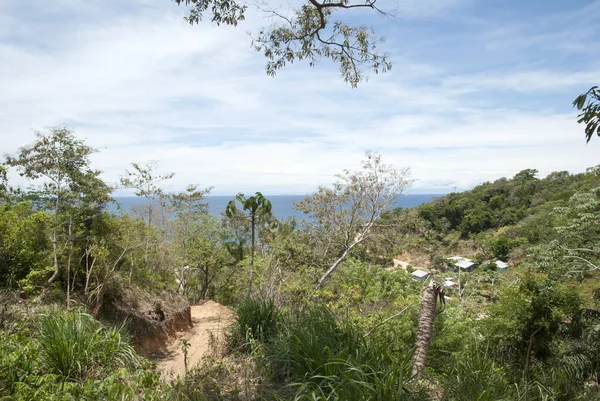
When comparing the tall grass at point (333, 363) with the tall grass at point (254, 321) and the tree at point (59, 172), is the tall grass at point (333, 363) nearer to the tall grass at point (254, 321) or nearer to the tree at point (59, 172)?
the tall grass at point (254, 321)

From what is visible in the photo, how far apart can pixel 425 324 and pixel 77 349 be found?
3.68m

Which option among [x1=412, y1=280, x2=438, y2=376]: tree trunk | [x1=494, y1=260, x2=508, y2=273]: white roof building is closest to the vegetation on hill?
[x1=412, y1=280, x2=438, y2=376]: tree trunk

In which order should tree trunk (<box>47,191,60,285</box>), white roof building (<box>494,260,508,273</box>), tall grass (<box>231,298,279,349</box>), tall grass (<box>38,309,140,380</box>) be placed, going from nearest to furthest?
tall grass (<box>38,309,140,380</box>), tall grass (<box>231,298,279,349</box>), tree trunk (<box>47,191,60,285</box>), white roof building (<box>494,260,508,273</box>)

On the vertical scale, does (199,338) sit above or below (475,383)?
below

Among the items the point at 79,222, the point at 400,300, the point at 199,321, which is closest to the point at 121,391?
the point at 79,222

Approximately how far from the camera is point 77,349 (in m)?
3.46

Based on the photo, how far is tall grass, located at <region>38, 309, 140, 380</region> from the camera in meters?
Answer: 3.36

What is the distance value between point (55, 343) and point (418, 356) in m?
3.71

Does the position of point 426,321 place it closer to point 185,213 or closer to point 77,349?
point 77,349

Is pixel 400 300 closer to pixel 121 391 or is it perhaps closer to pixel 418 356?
pixel 418 356

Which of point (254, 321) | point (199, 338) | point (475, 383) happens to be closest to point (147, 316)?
point (199, 338)

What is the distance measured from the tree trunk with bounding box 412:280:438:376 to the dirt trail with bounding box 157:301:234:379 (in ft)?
8.28

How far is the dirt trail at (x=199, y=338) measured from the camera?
5.51 m

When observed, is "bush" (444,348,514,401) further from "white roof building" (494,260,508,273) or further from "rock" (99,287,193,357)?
"white roof building" (494,260,508,273)
